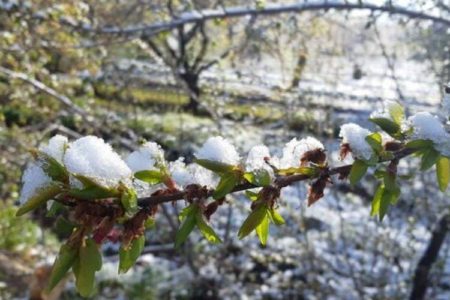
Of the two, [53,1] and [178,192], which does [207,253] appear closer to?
[53,1]

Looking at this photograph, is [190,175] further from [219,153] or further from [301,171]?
[301,171]

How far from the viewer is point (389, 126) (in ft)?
2.97

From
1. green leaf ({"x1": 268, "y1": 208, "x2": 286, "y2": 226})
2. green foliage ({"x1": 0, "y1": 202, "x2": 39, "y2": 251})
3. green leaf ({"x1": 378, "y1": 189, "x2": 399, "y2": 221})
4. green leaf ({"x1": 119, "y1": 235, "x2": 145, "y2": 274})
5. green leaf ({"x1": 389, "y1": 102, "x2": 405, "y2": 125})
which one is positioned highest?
green leaf ({"x1": 389, "y1": 102, "x2": 405, "y2": 125})

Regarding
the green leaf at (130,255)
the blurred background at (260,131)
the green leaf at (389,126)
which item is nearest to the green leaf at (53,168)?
the green leaf at (130,255)

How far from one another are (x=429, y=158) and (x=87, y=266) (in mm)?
486

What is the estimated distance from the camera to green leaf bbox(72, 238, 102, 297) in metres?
0.73

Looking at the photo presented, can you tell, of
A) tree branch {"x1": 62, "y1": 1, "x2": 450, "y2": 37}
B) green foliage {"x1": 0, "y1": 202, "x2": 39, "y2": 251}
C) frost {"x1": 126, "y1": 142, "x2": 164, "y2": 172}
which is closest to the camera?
frost {"x1": 126, "y1": 142, "x2": 164, "y2": 172}

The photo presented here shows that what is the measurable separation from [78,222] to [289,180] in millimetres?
276

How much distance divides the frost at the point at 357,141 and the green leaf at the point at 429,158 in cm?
8

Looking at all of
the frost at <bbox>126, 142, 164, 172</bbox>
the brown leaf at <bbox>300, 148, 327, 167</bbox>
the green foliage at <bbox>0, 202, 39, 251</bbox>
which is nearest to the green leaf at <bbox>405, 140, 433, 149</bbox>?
the brown leaf at <bbox>300, 148, 327, 167</bbox>

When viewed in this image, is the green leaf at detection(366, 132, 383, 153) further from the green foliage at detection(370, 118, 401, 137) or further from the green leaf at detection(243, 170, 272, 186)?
the green leaf at detection(243, 170, 272, 186)

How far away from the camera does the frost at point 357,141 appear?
0.87 meters

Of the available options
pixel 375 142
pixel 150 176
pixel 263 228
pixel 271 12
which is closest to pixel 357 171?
pixel 375 142

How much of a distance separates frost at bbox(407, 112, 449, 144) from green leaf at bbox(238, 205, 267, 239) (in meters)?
0.25
